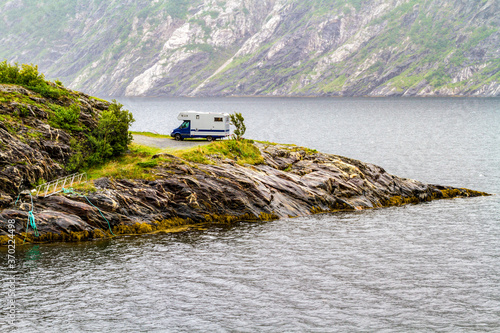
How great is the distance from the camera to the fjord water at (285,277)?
28.7 m

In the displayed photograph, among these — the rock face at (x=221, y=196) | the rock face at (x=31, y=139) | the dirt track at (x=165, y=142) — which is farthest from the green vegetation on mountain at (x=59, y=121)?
the dirt track at (x=165, y=142)

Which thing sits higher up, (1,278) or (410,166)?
(410,166)

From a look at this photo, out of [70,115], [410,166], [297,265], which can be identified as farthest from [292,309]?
[410,166]

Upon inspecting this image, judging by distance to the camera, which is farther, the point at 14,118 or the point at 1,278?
the point at 14,118

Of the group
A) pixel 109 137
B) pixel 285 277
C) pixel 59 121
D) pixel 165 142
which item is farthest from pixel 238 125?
pixel 285 277

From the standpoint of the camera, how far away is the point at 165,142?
62.7m

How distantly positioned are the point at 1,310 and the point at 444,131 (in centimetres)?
13270

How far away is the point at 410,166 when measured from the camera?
83.8 meters

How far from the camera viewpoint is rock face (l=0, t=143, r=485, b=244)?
1687 inches

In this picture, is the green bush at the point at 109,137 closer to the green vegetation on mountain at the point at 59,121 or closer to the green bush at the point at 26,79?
the green vegetation on mountain at the point at 59,121

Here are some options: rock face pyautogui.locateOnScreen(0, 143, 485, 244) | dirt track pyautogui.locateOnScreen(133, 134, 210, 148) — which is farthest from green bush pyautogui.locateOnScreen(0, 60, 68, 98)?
rock face pyautogui.locateOnScreen(0, 143, 485, 244)

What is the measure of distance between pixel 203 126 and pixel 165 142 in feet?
19.4

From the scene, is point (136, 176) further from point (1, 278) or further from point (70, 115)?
point (1, 278)

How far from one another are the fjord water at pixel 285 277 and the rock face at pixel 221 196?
80.8 inches
